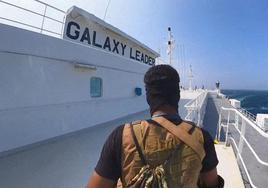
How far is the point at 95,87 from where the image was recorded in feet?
Result: 25.9

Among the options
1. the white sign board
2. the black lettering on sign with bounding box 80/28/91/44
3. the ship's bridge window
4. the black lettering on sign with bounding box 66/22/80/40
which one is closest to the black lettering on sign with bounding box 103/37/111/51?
the white sign board

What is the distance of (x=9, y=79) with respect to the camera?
468 cm

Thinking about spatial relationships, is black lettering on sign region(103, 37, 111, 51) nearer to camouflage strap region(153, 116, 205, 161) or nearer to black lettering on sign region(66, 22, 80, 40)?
black lettering on sign region(66, 22, 80, 40)

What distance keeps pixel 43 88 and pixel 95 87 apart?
252 cm

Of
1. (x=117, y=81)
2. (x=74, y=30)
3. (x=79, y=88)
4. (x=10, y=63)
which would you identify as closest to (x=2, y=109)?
(x=10, y=63)

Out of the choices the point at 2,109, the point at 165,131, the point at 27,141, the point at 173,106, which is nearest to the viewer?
the point at 165,131

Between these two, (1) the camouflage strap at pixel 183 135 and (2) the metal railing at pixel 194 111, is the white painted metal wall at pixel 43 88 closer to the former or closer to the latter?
(2) the metal railing at pixel 194 111

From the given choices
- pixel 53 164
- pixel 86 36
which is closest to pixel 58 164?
pixel 53 164

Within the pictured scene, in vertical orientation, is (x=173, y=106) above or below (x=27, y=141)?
above

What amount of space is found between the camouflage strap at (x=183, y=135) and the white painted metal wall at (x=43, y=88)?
406 centimetres

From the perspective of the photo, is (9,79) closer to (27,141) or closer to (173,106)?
(27,141)

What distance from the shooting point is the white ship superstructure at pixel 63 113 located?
3.95 m

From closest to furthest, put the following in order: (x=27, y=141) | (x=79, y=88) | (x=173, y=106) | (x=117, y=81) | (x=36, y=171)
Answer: (x=173, y=106), (x=36, y=171), (x=27, y=141), (x=79, y=88), (x=117, y=81)

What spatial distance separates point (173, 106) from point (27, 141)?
4.40m
